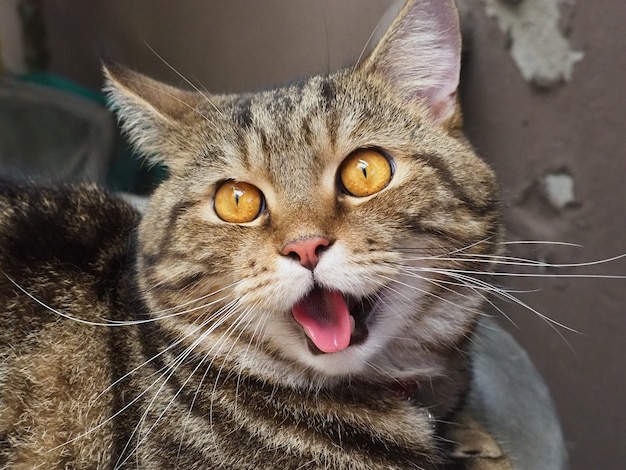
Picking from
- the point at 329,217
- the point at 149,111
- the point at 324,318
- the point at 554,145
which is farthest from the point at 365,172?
the point at 554,145

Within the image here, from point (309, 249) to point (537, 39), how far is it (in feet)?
3.37

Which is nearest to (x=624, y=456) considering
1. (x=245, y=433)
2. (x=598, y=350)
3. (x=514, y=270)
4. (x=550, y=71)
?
(x=598, y=350)

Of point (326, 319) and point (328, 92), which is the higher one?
point (328, 92)

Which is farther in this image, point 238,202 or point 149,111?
point 149,111

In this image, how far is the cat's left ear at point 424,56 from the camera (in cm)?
97

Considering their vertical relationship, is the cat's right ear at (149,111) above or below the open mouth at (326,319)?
above

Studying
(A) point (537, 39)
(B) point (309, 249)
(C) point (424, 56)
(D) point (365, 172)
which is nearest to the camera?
(B) point (309, 249)

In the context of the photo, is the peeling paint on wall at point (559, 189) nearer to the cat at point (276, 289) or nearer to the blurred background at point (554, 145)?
the blurred background at point (554, 145)

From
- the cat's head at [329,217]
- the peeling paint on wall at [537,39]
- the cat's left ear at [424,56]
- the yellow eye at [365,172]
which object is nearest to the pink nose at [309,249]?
the cat's head at [329,217]

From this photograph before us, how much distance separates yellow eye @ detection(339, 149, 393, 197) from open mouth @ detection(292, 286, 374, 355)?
16 cm

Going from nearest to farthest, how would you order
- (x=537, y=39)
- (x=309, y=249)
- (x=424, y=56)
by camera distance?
(x=309, y=249) < (x=424, y=56) < (x=537, y=39)

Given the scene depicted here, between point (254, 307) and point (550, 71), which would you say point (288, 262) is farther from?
point (550, 71)

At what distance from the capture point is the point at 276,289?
0.80m

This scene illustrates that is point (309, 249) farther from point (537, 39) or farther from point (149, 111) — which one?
point (537, 39)
